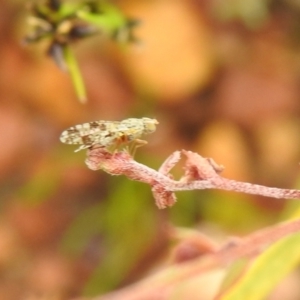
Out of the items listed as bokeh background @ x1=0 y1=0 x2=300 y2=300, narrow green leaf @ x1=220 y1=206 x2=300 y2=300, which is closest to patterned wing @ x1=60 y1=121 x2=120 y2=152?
narrow green leaf @ x1=220 y1=206 x2=300 y2=300

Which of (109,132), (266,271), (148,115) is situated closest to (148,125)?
(109,132)

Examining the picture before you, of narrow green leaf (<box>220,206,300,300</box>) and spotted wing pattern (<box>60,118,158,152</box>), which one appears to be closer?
spotted wing pattern (<box>60,118,158,152</box>)

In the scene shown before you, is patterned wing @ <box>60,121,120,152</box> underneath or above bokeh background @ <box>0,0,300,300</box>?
underneath

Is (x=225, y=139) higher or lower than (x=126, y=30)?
higher

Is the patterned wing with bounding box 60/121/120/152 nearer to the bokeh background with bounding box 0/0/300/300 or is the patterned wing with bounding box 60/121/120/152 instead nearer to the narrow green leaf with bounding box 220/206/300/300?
the narrow green leaf with bounding box 220/206/300/300

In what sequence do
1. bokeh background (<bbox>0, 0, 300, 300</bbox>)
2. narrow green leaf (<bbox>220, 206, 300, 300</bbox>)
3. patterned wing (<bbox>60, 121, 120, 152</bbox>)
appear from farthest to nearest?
1. bokeh background (<bbox>0, 0, 300, 300</bbox>)
2. narrow green leaf (<bbox>220, 206, 300, 300</bbox>)
3. patterned wing (<bbox>60, 121, 120, 152</bbox>)

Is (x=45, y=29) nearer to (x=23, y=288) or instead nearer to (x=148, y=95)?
(x=148, y=95)

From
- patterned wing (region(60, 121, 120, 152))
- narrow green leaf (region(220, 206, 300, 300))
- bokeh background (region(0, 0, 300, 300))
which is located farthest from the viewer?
bokeh background (region(0, 0, 300, 300))

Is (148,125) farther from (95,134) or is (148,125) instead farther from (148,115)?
(148,115)

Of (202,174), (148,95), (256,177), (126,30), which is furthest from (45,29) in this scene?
(256,177)
